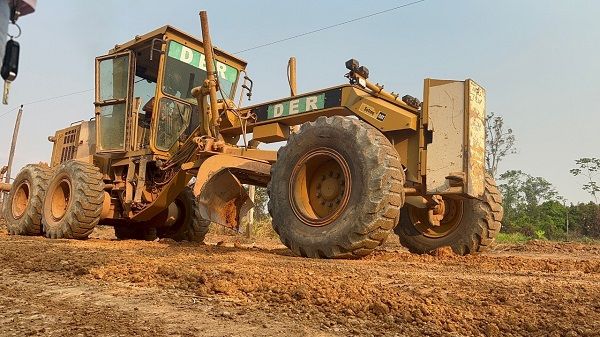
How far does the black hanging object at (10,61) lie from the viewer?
7.76ft

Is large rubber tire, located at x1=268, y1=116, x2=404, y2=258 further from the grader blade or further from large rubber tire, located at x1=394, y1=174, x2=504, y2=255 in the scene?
large rubber tire, located at x1=394, y1=174, x2=504, y2=255

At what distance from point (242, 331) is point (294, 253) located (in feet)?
8.53

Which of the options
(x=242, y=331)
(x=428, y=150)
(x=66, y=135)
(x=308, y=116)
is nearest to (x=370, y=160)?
(x=428, y=150)

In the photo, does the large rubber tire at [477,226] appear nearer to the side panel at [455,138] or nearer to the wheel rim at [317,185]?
the side panel at [455,138]

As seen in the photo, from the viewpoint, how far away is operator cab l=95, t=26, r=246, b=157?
24.0 ft

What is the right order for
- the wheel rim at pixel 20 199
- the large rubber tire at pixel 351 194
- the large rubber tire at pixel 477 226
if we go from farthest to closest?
the wheel rim at pixel 20 199, the large rubber tire at pixel 477 226, the large rubber tire at pixel 351 194

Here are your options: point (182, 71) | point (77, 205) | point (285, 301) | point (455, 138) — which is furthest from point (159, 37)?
point (285, 301)

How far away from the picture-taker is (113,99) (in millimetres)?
7938

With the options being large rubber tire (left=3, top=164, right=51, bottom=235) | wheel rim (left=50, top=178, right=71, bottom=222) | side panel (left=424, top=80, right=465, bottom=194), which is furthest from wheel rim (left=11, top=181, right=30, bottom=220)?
side panel (left=424, top=80, right=465, bottom=194)

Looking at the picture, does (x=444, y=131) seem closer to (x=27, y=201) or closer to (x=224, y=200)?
(x=224, y=200)

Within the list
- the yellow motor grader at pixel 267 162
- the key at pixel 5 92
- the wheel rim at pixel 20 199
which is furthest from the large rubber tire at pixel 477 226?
the wheel rim at pixel 20 199

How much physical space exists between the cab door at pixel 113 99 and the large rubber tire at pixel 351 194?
12.6 ft

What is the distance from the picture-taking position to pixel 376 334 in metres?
1.96

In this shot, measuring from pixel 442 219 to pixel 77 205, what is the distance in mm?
4877
